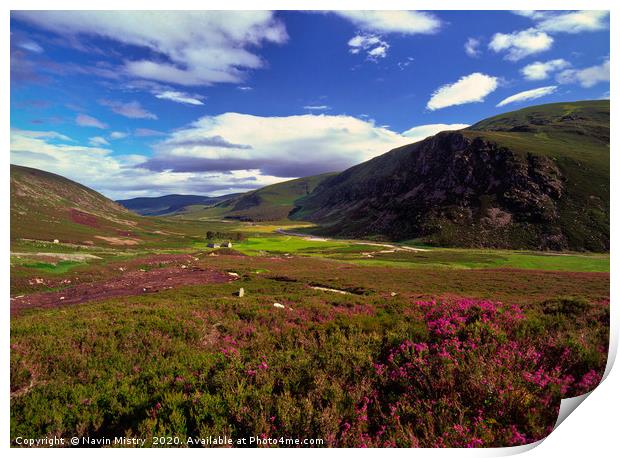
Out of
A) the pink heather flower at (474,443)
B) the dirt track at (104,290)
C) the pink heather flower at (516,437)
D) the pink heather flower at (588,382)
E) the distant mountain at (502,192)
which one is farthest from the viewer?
the distant mountain at (502,192)

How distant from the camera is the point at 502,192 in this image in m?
88.6

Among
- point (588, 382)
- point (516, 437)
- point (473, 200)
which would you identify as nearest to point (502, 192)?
point (473, 200)

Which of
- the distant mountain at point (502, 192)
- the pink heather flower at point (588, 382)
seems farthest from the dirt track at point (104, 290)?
the distant mountain at point (502, 192)

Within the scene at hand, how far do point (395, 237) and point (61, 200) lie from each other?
98.2 m

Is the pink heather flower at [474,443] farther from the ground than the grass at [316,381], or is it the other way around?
the grass at [316,381]

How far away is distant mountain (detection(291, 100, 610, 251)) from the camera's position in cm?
5959

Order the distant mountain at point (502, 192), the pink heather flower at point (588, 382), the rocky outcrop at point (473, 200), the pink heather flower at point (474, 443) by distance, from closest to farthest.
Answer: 1. the pink heather flower at point (474, 443)
2. the pink heather flower at point (588, 382)
3. the distant mountain at point (502, 192)
4. the rocky outcrop at point (473, 200)

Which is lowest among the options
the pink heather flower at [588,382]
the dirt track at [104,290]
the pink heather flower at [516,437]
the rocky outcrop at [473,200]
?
the dirt track at [104,290]

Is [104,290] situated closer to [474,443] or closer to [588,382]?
[474,443]

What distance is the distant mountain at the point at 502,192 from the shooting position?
59.6 metres

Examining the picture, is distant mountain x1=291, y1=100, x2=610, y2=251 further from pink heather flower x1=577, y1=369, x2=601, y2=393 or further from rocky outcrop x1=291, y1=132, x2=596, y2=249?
pink heather flower x1=577, y1=369, x2=601, y2=393

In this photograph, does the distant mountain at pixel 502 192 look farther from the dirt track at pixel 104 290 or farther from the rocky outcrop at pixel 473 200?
the dirt track at pixel 104 290
